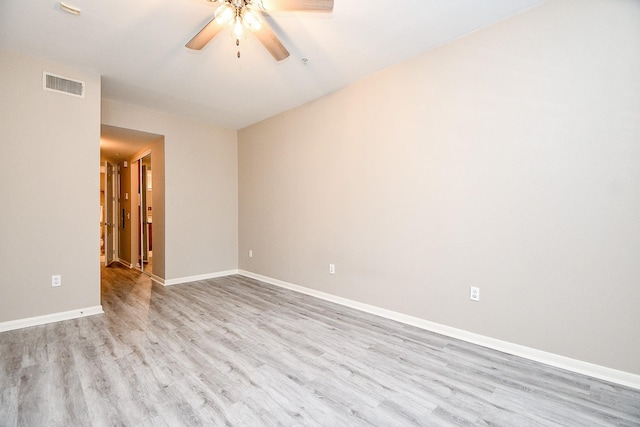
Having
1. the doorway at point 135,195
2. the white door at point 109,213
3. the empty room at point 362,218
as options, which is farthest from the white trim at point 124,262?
the empty room at point 362,218

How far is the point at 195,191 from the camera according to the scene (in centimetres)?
487

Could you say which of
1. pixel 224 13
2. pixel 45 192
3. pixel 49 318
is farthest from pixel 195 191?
pixel 224 13

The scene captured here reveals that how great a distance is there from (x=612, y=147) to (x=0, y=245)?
513 centimetres

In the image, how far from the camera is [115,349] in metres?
2.38

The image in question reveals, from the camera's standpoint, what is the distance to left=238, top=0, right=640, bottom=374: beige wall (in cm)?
193

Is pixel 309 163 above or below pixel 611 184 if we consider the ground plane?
above

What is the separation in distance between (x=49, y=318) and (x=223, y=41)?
129 inches

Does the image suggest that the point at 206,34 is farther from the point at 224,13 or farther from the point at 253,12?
the point at 253,12

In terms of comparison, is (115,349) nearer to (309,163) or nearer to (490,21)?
(309,163)

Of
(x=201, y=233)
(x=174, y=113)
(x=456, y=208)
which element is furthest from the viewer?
(x=201, y=233)

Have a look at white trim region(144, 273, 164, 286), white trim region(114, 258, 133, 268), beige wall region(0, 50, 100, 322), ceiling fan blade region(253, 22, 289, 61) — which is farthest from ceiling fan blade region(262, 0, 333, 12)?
white trim region(114, 258, 133, 268)

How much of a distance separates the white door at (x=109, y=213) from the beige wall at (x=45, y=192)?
397cm

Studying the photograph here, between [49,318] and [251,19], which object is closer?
[251,19]

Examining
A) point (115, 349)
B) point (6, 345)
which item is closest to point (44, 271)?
point (6, 345)
